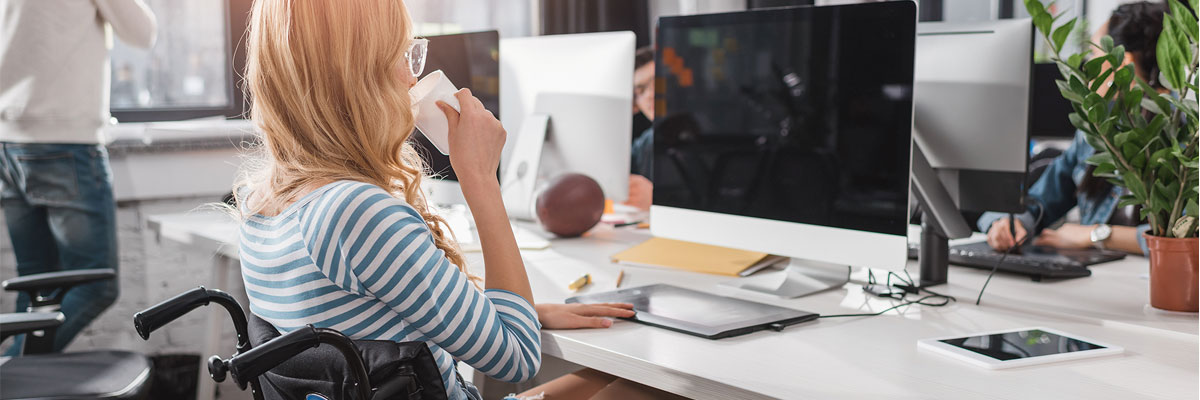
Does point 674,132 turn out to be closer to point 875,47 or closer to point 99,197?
point 875,47

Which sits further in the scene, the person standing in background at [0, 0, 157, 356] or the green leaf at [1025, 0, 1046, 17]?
the person standing in background at [0, 0, 157, 356]

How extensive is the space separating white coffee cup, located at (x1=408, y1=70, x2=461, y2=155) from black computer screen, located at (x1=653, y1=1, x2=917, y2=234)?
1.84ft

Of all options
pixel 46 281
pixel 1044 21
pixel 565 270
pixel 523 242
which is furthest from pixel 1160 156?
pixel 46 281

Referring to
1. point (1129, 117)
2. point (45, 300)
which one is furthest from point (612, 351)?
point (45, 300)

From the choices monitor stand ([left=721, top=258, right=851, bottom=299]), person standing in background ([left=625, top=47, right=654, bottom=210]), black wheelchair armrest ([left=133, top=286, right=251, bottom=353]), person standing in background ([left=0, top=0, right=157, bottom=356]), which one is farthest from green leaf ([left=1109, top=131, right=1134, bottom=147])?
person standing in background ([left=0, top=0, right=157, bottom=356])

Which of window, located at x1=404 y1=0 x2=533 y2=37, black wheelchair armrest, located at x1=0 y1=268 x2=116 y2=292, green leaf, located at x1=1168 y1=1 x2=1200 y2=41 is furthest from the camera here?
window, located at x1=404 y1=0 x2=533 y2=37

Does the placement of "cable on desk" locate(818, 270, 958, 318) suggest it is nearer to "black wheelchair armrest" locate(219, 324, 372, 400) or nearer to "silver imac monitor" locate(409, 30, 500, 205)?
"black wheelchair armrest" locate(219, 324, 372, 400)

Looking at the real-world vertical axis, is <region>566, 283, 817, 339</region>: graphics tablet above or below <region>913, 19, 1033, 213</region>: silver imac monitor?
below

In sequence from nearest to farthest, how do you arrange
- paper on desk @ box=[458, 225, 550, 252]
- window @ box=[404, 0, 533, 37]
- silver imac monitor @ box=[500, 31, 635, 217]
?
paper on desk @ box=[458, 225, 550, 252]
silver imac monitor @ box=[500, 31, 635, 217]
window @ box=[404, 0, 533, 37]

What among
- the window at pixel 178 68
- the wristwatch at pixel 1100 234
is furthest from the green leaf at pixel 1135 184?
the window at pixel 178 68

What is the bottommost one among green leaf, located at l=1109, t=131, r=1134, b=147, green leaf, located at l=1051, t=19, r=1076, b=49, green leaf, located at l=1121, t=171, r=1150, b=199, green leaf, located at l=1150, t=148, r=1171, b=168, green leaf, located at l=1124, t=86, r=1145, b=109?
green leaf, located at l=1121, t=171, r=1150, b=199

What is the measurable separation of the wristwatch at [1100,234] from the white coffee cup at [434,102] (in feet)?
4.72

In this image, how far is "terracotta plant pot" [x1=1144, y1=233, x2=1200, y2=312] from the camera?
1.31m

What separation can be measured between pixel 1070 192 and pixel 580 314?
168 cm
